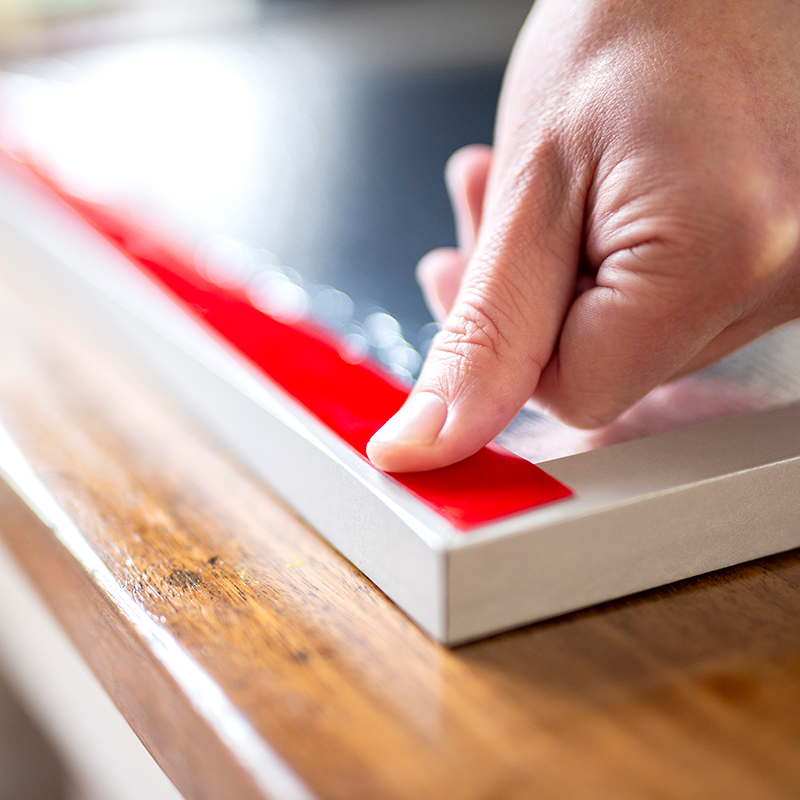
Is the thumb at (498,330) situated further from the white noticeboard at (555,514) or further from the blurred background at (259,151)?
the blurred background at (259,151)

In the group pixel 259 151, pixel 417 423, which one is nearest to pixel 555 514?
pixel 417 423

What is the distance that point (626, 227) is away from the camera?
0.32m

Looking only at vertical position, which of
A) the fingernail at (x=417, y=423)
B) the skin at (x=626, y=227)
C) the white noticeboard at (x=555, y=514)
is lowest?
the white noticeboard at (x=555, y=514)

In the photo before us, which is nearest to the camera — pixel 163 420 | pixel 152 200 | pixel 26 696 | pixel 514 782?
pixel 514 782

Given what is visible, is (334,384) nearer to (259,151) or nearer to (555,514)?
(555,514)

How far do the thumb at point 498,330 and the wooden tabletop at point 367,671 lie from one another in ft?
0.20

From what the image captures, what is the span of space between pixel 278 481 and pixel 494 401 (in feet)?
0.38

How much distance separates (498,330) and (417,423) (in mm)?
58

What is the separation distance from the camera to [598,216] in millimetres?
339

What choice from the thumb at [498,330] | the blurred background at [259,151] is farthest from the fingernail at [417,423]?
the blurred background at [259,151]

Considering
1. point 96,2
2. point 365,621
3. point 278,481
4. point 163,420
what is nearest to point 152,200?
point 163,420

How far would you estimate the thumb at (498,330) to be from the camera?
305 mm

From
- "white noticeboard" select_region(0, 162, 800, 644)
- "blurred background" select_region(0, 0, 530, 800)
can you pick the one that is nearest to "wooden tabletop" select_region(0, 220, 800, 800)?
"white noticeboard" select_region(0, 162, 800, 644)

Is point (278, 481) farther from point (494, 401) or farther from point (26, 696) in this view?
point (26, 696)
